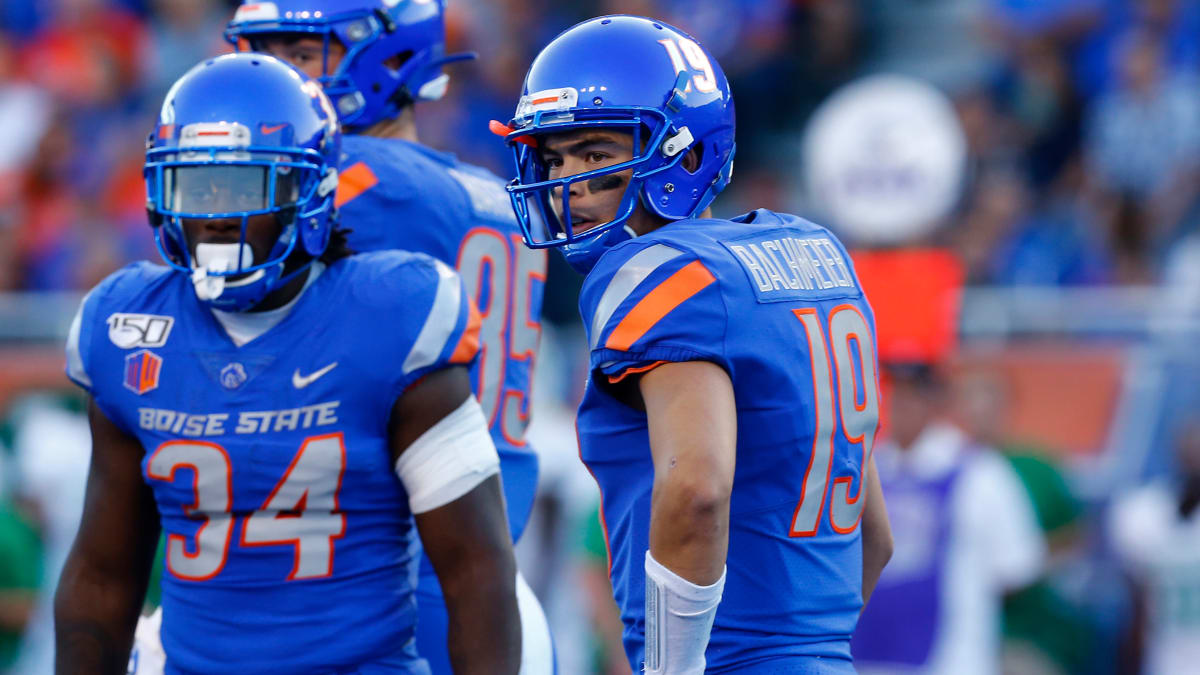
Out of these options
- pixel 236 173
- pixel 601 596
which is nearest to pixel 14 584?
pixel 601 596

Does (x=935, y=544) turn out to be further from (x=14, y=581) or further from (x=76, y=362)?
(x=76, y=362)

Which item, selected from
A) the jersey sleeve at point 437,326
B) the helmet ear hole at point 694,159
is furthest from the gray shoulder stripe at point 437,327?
the helmet ear hole at point 694,159

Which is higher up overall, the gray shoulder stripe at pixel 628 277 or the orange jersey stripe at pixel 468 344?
the gray shoulder stripe at pixel 628 277

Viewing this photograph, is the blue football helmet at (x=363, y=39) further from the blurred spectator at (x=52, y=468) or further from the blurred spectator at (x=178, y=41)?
the blurred spectator at (x=178, y=41)

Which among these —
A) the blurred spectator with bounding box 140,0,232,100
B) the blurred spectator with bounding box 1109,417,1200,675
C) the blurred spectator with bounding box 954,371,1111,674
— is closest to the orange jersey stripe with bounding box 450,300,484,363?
the blurred spectator with bounding box 954,371,1111,674

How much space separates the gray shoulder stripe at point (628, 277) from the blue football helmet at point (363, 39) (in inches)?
52.8

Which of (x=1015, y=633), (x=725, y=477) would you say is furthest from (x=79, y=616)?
(x=1015, y=633)

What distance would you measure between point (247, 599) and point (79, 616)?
1.24 feet

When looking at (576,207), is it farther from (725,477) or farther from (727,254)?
(725,477)

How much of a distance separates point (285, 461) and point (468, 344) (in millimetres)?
396

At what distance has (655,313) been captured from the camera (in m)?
2.62

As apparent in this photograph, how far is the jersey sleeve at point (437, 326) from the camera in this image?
9.75 feet

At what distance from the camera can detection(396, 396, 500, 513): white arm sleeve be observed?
298 centimetres

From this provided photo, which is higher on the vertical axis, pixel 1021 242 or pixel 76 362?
pixel 76 362
